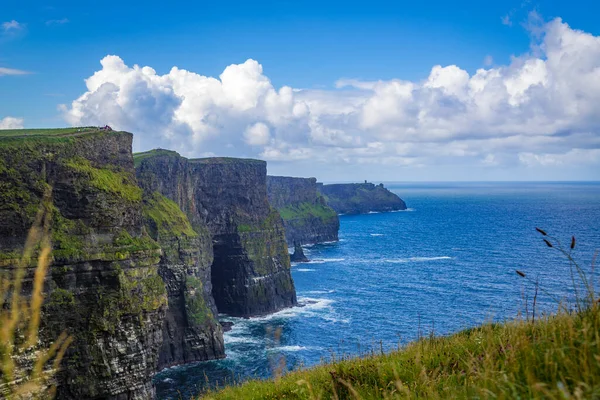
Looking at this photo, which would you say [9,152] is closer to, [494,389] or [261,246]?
[494,389]

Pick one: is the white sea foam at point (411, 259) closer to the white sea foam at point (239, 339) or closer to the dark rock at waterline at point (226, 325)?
the dark rock at waterline at point (226, 325)

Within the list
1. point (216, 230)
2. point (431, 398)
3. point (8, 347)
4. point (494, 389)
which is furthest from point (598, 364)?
point (216, 230)

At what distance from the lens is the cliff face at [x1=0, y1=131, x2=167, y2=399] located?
139 ft

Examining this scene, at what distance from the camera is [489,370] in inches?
260

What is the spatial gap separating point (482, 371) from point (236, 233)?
314 ft

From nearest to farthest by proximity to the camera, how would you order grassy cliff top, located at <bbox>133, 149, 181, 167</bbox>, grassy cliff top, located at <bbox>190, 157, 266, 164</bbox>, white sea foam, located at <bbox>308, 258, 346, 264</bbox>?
1. grassy cliff top, located at <bbox>133, 149, 181, 167</bbox>
2. grassy cliff top, located at <bbox>190, 157, 266, 164</bbox>
3. white sea foam, located at <bbox>308, 258, 346, 264</bbox>

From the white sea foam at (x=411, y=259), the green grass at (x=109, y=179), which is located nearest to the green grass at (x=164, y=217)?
the green grass at (x=109, y=179)

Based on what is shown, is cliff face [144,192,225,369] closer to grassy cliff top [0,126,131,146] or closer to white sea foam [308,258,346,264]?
grassy cliff top [0,126,131,146]

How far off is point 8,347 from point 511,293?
86.8 m

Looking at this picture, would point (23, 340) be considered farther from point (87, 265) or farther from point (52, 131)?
point (52, 131)

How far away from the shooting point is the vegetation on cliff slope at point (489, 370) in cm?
626

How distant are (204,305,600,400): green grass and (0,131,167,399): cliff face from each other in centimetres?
3325

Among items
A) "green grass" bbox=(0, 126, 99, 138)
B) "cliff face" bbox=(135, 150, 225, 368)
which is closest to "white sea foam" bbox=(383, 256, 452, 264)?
"cliff face" bbox=(135, 150, 225, 368)

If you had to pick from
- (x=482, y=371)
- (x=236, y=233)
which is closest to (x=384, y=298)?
(x=236, y=233)
